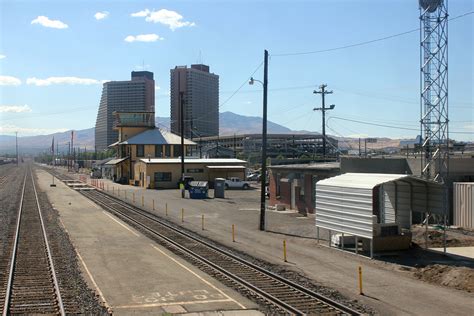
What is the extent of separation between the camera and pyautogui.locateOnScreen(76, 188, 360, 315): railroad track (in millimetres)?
13438

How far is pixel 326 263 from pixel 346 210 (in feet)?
8.85

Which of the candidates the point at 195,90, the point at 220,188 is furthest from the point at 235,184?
the point at 195,90

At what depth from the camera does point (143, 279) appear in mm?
16688

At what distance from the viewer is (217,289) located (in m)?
15.4

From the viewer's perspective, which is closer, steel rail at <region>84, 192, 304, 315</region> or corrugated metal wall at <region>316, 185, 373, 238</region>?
steel rail at <region>84, 192, 304, 315</region>

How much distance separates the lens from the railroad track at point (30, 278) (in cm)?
1344

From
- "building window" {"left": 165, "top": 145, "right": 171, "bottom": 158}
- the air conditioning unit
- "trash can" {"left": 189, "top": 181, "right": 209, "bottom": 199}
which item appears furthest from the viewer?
"building window" {"left": 165, "top": 145, "right": 171, "bottom": 158}

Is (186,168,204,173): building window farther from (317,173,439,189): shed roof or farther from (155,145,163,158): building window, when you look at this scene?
(317,173,439,189): shed roof

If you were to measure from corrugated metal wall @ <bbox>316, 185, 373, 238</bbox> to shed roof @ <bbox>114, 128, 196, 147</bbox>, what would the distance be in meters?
61.4

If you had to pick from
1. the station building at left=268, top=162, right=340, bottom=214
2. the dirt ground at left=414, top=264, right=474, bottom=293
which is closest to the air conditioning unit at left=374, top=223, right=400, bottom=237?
the dirt ground at left=414, top=264, right=474, bottom=293

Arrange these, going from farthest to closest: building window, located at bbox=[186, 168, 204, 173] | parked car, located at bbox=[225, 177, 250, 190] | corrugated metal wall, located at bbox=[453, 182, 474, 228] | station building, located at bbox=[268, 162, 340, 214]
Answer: building window, located at bbox=[186, 168, 204, 173], parked car, located at bbox=[225, 177, 250, 190], station building, located at bbox=[268, 162, 340, 214], corrugated metal wall, located at bbox=[453, 182, 474, 228]

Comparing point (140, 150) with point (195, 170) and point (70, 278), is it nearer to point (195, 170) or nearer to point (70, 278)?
point (195, 170)

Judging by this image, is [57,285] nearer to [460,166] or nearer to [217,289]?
[217,289]

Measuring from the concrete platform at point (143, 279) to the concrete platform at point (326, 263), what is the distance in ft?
11.1
